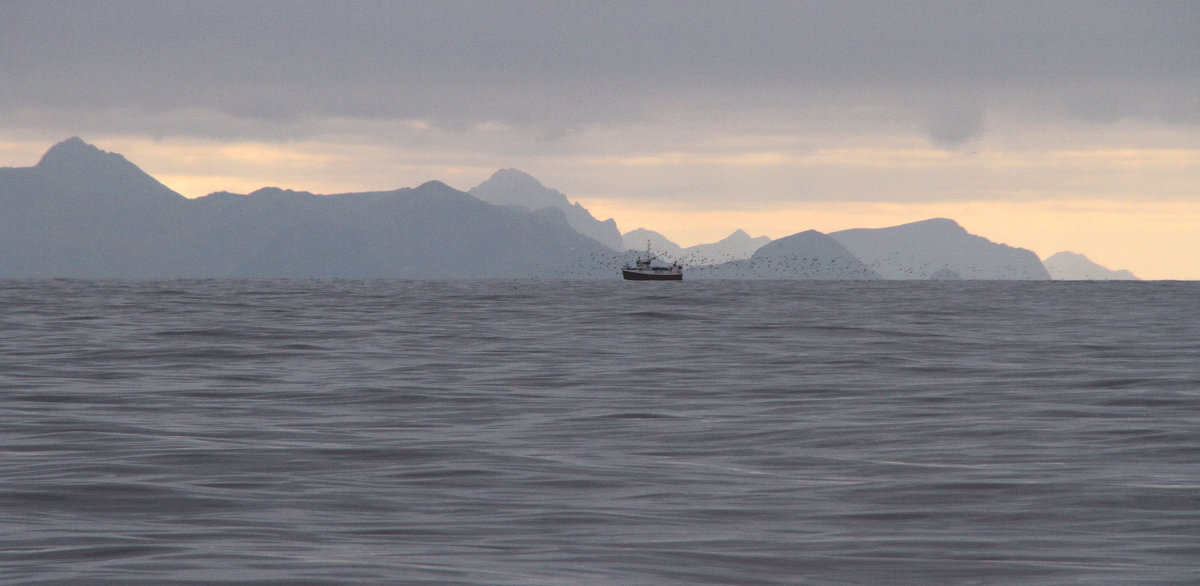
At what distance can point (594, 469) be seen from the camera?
46.3 feet

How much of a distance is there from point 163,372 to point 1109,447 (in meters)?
18.8

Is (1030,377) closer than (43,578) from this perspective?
No

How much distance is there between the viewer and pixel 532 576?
352 inches

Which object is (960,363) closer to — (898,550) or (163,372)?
(163,372)

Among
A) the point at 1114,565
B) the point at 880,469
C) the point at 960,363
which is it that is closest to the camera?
the point at 1114,565

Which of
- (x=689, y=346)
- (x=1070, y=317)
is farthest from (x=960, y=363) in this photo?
(x=1070, y=317)

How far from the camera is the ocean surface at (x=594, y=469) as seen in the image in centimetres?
954

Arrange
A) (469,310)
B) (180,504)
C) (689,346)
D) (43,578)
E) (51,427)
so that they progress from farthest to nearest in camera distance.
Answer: (469,310) → (689,346) → (51,427) → (180,504) → (43,578)

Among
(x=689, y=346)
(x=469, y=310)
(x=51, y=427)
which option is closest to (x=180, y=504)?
(x=51, y=427)

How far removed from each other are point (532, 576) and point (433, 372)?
1824cm

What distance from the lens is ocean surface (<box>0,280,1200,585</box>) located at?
376 inches

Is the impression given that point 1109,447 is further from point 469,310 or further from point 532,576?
point 469,310

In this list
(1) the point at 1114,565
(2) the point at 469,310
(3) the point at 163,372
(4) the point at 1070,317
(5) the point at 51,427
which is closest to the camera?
(1) the point at 1114,565

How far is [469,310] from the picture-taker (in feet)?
218
